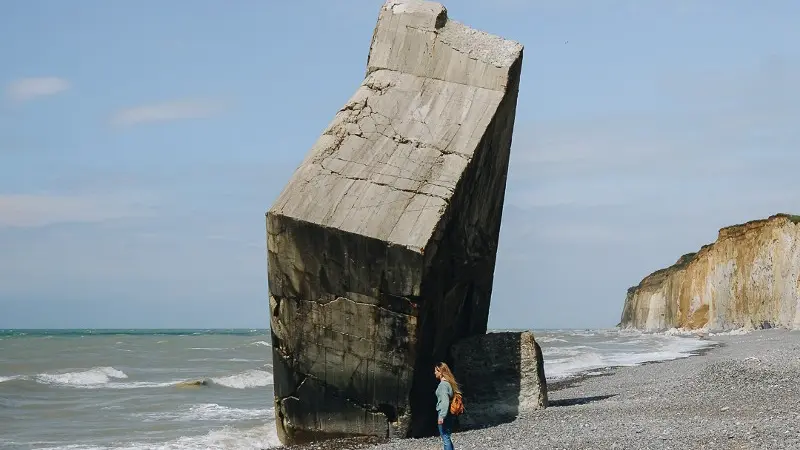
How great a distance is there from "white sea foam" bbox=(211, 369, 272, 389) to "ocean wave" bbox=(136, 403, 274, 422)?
5.21 meters

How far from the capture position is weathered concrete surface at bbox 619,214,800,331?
39688 mm

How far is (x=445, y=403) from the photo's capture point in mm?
9211

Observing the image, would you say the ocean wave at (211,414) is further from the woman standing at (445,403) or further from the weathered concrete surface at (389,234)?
the woman standing at (445,403)

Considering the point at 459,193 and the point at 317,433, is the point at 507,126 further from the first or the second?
the point at 317,433

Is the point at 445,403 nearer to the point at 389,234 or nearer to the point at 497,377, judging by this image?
the point at 389,234

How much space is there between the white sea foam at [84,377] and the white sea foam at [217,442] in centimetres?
1136

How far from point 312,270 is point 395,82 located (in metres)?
2.67

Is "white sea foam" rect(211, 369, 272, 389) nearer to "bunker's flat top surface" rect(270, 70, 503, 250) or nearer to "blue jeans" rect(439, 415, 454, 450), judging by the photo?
"bunker's flat top surface" rect(270, 70, 503, 250)

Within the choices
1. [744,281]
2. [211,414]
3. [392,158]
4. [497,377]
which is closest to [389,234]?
[392,158]

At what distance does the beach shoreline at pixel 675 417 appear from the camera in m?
8.41

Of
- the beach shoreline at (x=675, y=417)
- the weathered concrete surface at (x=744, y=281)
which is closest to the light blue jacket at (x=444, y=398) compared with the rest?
the beach shoreline at (x=675, y=417)

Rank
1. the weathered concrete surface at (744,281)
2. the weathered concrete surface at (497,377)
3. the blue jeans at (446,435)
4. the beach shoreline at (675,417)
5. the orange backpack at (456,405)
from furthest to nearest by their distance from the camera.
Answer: the weathered concrete surface at (744,281)
the weathered concrete surface at (497,377)
the orange backpack at (456,405)
the blue jeans at (446,435)
the beach shoreline at (675,417)

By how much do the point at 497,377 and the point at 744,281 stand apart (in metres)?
36.3

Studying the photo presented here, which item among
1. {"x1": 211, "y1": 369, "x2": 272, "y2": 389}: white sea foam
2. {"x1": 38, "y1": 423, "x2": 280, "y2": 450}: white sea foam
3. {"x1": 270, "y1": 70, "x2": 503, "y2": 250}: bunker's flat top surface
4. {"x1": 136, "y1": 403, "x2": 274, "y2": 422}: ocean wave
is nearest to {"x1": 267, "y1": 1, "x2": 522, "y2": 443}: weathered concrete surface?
{"x1": 270, "y1": 70, "x2": 503, "y2": 250}: bunker's flat top surface
